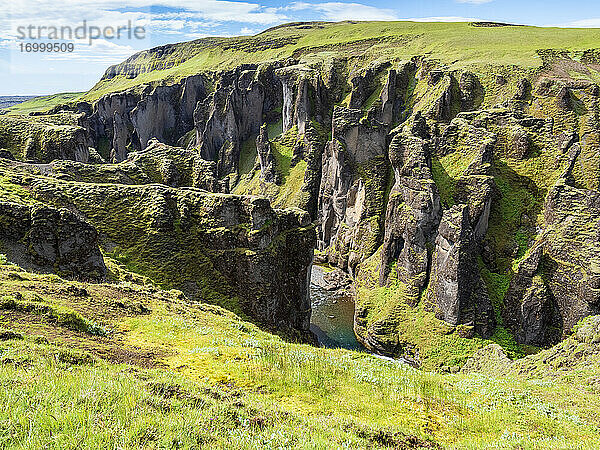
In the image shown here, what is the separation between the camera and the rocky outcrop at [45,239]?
27594mm

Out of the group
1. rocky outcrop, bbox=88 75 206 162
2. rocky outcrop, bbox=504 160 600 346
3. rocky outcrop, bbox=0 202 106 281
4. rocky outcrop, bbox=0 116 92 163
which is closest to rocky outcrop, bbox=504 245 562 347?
rocky outcrop, bbox=504 160 600 346

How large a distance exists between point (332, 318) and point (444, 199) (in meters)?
30.7

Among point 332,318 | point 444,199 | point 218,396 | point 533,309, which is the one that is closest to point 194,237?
point 218,396

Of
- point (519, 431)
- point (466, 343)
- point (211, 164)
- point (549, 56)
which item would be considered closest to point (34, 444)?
point (519, 431)

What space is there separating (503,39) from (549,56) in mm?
38986

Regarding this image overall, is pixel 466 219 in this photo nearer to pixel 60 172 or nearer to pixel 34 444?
pixel 60 172

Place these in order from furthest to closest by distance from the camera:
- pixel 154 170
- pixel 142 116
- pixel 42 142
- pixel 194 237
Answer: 1. pixel 142 116
2. pixel 42 142
3. pixel 154 170
4. pixel 194 237

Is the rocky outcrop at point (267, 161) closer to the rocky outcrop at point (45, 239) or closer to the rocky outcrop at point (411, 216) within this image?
the rocky outcrop at point (411, 216)

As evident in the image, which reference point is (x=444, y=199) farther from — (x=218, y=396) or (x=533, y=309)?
(x=218, y=396)

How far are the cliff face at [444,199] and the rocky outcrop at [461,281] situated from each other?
0.19m

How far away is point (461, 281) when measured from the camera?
5669 cm

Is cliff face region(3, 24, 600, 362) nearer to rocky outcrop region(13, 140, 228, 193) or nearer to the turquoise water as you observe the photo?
rocky outcrop region(13, 140, 228, 193)

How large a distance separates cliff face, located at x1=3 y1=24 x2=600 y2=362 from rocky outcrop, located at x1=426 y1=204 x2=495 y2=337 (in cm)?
19

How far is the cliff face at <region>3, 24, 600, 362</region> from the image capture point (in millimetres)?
50531
